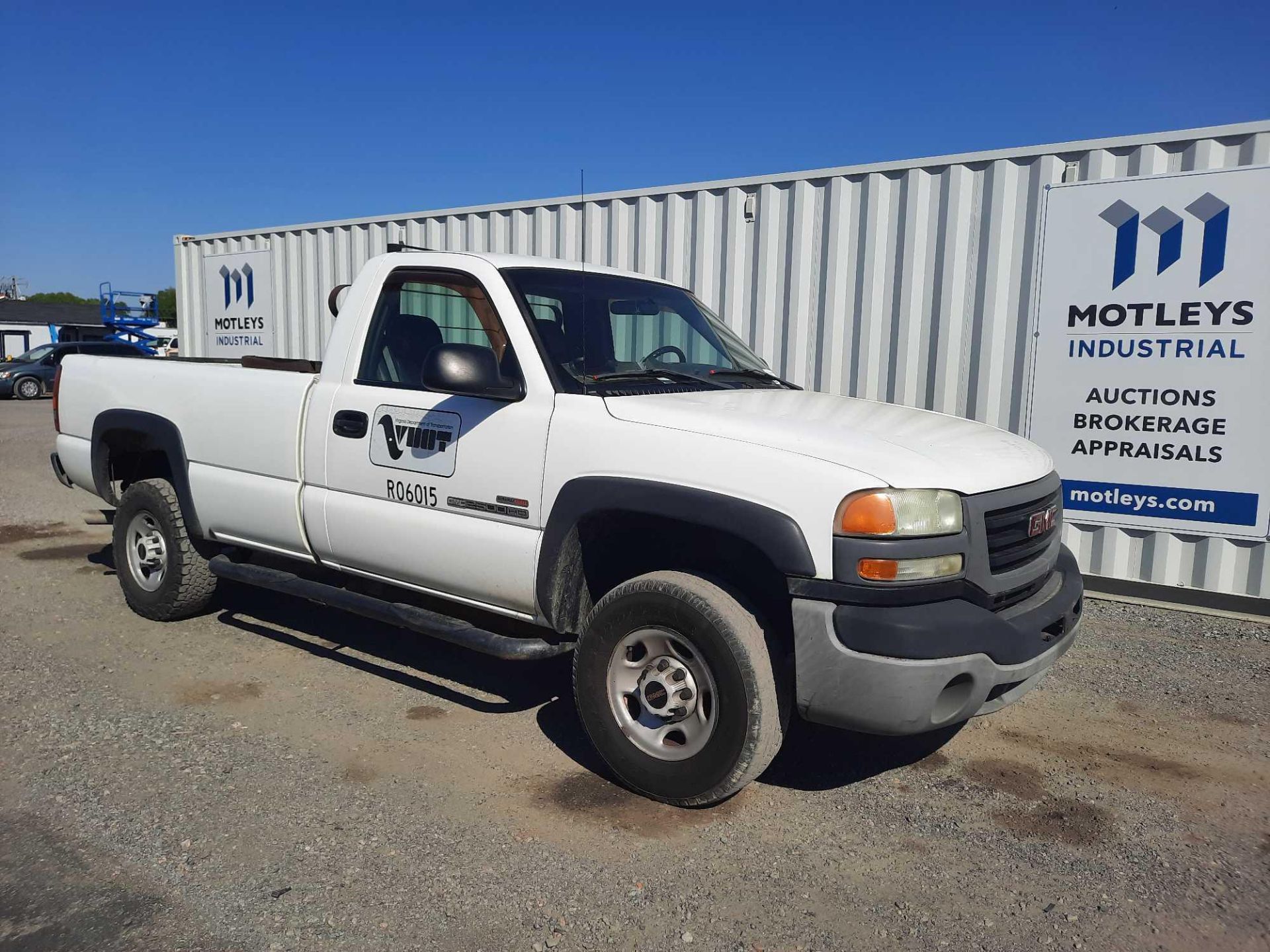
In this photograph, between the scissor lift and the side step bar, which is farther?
the scissor lift

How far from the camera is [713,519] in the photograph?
337cm

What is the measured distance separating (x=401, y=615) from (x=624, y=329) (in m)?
1.65

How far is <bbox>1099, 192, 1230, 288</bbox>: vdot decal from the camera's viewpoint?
6.04 m

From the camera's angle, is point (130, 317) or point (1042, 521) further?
point (130, 317)

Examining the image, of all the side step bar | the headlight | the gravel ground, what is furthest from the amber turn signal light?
the side step bar

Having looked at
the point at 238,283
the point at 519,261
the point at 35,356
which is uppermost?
the point at 238,283

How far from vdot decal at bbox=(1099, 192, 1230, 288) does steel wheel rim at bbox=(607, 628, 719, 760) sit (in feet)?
14.8

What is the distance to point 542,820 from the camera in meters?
3.55

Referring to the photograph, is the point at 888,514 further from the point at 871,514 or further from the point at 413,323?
the point at 413,323

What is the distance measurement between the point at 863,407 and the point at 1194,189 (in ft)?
11.3

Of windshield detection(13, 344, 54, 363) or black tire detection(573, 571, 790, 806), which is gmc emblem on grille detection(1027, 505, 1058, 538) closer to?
black tire detection(573, 571, 790, 806)

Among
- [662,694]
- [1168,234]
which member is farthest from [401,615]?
[1168,234]

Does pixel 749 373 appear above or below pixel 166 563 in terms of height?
above

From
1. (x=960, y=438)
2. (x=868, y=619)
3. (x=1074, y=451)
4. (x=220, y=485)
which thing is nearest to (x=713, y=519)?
(x=868, y=619)
